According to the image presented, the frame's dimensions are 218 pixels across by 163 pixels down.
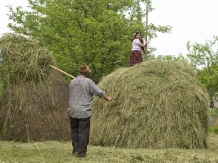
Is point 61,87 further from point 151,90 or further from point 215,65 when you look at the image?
point 215,65

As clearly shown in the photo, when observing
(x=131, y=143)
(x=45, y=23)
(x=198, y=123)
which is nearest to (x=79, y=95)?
(x=131, y=143)

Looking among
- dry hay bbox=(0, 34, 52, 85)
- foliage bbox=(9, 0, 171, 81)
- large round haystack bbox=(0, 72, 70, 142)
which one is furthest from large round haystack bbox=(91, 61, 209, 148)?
foliage bbox=(9, 0, 171, 81)

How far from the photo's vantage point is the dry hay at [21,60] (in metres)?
8.79

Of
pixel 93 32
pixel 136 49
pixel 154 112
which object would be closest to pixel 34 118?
pixel 136 49

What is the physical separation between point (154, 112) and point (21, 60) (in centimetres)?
412

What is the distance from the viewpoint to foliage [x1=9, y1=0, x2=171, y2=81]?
20.5 meters

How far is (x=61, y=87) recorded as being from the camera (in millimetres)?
14297

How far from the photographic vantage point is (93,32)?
20.7 meters

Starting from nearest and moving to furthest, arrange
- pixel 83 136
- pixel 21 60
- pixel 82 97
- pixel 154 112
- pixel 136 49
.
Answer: pixel 83 136 < pixel 82 97 < pixel 21 60 < pixel 154 112 < pixel 136 49

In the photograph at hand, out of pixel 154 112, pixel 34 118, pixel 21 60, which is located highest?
pixel 21 60

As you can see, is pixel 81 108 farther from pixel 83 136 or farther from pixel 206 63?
pixel 206 63

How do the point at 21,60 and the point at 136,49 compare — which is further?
the point at 136,49

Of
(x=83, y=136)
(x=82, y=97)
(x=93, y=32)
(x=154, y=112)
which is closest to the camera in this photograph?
(x=83, y=136)

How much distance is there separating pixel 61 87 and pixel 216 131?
9331 mm
